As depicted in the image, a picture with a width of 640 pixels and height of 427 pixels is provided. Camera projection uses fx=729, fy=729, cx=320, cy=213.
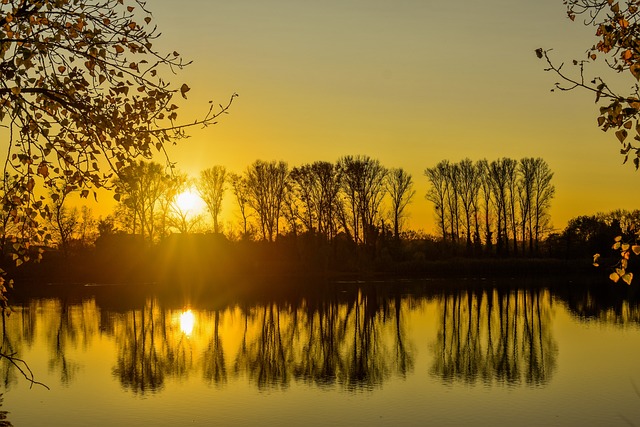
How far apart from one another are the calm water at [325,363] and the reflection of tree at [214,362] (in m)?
0.07

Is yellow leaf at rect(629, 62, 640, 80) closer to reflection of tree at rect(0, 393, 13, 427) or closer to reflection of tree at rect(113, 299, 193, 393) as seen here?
reflection of tree at rect(0, 393, 13, 427)

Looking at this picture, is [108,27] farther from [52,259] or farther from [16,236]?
[52,259]

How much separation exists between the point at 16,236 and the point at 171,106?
1981 mm

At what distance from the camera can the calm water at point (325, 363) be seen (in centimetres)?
1703

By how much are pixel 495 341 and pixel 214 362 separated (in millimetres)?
11289

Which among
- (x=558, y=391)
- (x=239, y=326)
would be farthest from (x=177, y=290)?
(x=558, y=391)

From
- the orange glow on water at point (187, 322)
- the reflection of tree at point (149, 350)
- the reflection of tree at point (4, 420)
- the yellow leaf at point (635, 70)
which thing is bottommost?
the reflection of tree at point (4, 420)

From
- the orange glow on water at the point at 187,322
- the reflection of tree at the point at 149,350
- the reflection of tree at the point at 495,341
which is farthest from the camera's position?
the orange glow on water at the point at 187,322

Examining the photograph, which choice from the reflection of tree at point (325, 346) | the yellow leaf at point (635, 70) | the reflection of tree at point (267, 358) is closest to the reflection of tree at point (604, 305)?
the reflection of tree at point (325, 346)

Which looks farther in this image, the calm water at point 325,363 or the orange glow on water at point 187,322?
the orange glow on water at point 187,322

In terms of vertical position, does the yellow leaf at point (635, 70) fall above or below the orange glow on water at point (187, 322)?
above

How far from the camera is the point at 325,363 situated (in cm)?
2423

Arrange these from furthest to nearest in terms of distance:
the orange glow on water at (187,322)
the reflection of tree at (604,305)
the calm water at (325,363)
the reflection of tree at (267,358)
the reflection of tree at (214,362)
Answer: the reflection of tree at (604,305)
the orange glow on water at (187,322)
the reflection of tree at (214,362)
the reflection of tree at (267,358)
the calm water at (325,363)

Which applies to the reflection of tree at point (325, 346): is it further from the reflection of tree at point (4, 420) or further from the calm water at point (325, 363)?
the reflection of tree at point (4, 420)
